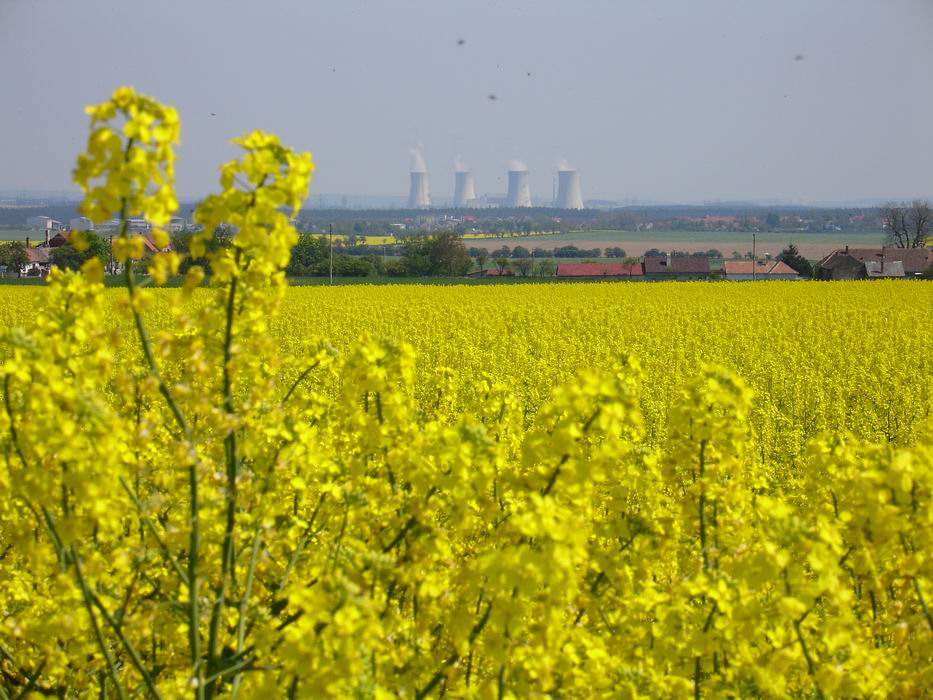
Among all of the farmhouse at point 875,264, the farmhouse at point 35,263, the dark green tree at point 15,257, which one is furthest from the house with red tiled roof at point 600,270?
the dark green tree at point 15,257

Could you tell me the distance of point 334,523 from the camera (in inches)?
145

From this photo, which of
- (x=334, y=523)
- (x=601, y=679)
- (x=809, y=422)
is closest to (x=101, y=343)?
(x=334, y=523)

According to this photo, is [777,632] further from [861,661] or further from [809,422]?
[809,422]

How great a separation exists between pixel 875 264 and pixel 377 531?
68.9 m

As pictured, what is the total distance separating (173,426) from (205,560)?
252cm

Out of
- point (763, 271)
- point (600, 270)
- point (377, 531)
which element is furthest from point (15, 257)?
point (377, 531)

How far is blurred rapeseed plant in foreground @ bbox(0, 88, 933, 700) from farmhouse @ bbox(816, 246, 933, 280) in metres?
61.8

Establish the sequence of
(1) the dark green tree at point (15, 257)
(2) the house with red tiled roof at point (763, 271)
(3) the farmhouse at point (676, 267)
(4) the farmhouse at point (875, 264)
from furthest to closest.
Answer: (3) the farmhouse at point (676, 267) → (2) the house with red tiled roof at point (763, 271) → (4) the farmhouse at point (875, 264) → (1) the dark green tree at point (15, 257)

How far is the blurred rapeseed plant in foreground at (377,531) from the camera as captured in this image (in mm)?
2547

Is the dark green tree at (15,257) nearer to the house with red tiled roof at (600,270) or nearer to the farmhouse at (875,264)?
the house with red tiled roof at (600,270)

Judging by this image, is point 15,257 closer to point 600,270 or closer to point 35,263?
point 35,263

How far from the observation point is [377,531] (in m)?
3.38

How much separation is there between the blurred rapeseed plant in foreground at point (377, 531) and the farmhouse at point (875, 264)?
6178 cm

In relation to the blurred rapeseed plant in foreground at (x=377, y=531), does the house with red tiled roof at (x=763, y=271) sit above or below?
above
